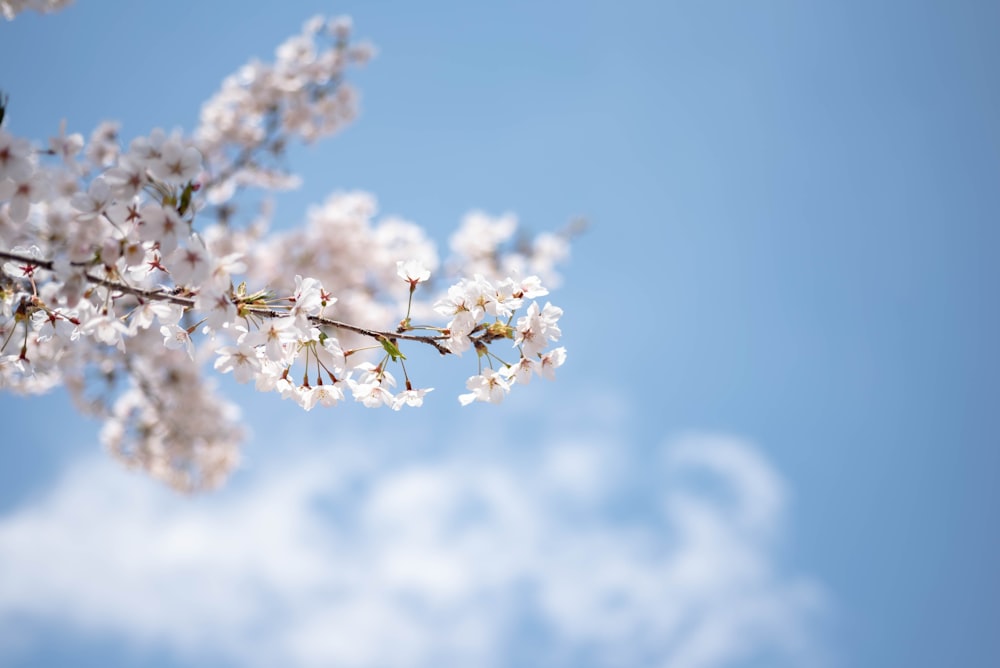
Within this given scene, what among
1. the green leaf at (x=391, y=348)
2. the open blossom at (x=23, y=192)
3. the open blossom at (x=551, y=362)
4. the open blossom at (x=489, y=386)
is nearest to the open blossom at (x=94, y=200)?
the open blossom at (x=23, y=192)

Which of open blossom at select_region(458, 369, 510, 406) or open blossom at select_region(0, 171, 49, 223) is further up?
open blossom at select_region(0, 171, 49, 223)

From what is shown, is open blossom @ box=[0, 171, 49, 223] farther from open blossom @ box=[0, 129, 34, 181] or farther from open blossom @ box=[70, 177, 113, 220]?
open blossom @ box=[70, 177, 113, 220]

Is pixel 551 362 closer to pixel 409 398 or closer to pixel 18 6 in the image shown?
pixel 409 398

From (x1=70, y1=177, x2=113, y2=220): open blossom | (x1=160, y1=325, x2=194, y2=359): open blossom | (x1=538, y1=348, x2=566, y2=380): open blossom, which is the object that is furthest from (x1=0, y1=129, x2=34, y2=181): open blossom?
(x1=538, y1=348, x2=566, y2=380): open blossom

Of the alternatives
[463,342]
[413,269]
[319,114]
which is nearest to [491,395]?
[463,342]

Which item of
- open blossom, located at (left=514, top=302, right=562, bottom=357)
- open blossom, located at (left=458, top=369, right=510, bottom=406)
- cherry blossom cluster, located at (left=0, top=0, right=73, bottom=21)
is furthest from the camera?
cherry blossom cluster, located at (left=0, top=0, right=73, bottom=21)

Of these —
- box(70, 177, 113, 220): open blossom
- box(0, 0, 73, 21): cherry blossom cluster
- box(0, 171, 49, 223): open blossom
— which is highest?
box(0, 0, 73, 21): cherry blossom cluster

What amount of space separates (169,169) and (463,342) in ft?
4.15

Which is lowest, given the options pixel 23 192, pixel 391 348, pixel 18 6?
pixel 391 348

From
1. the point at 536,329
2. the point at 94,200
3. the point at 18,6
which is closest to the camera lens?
the point at 94,200

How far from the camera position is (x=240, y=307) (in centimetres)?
213

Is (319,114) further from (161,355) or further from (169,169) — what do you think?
(169,169)

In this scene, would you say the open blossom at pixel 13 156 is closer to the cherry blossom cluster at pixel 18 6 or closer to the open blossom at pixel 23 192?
the open blossom at pixel 23 192

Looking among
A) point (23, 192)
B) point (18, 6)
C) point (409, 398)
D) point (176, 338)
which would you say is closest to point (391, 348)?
point (409, 398)
